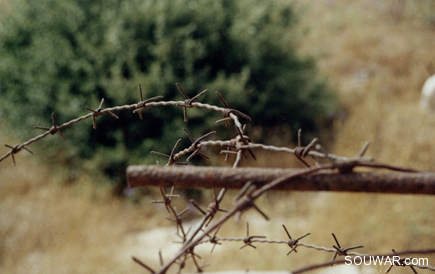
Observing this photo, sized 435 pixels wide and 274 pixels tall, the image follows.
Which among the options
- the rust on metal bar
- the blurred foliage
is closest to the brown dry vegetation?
the blurred foliage

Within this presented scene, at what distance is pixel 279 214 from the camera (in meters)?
3.01

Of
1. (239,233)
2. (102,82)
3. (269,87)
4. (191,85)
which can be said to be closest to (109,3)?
(102,82)

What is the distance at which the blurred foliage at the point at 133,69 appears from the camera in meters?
3.12

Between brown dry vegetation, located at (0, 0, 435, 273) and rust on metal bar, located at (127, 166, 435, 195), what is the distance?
1.97 m

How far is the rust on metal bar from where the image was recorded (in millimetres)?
449

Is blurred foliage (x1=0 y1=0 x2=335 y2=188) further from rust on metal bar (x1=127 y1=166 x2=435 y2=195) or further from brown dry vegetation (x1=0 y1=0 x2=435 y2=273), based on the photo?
rust on metal bar (x1=127 y1=166 x2=435 y2=195)

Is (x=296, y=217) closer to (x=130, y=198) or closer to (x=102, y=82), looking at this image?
(x=130, y=198)

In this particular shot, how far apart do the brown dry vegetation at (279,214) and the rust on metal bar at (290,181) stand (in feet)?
6.46

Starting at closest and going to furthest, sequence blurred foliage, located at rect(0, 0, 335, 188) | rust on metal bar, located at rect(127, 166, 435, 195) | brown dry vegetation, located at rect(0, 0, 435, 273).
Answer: rust on metal bar, located at rect(127, 166, 435, 195) → brown dry vegetation, located at rect(0, 0, 435, 273) → blurred foliage, located at rect(0, 0, 335, 188)

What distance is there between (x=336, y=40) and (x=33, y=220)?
4682 millimetres

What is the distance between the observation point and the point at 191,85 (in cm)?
313

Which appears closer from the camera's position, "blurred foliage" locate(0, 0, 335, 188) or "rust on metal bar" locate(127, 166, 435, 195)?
"rust on metal bar" locate(127, 166, 435, 195)

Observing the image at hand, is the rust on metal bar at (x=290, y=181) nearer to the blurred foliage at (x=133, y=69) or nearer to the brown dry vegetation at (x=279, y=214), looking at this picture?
the brown dry vegetation at (x=279, y=214)

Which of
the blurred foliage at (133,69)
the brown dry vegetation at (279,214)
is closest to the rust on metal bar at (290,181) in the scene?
the brown dry vegetation at (279,214)
